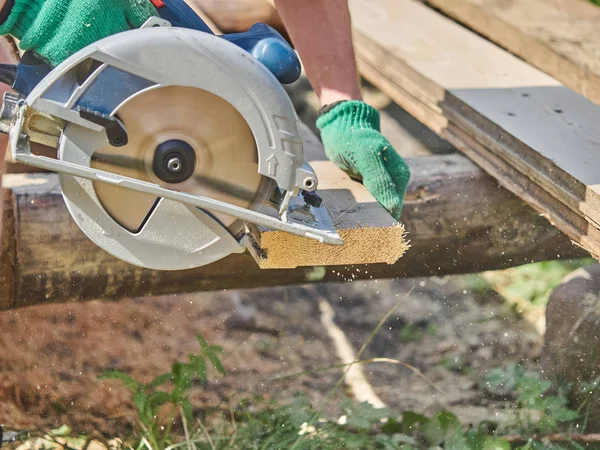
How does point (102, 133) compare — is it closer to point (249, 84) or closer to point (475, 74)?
point (249, 84)

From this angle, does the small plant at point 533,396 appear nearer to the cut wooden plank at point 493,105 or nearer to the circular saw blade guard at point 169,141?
the cut wooden plank at point 493,105

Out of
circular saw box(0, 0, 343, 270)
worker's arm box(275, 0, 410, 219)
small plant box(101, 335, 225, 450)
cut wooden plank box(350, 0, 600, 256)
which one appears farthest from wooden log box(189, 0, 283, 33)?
circular saw box(0, 0, 343, 270)

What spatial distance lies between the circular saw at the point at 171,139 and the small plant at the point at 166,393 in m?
1.02

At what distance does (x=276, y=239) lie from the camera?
1680mm

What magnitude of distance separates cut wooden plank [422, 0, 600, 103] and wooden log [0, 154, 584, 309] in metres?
0.42

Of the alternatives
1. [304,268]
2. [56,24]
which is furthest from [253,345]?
[56,24]

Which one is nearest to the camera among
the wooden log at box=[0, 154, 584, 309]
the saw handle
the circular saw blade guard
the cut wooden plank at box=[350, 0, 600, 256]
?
the circular saw blade guard

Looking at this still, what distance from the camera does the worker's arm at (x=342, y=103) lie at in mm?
1751

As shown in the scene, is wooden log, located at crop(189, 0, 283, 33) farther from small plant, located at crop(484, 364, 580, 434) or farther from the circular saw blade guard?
the circular saw blade guard

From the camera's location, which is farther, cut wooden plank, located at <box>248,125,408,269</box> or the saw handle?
cut wooden plank, located at <box>248,125,408,269</box>

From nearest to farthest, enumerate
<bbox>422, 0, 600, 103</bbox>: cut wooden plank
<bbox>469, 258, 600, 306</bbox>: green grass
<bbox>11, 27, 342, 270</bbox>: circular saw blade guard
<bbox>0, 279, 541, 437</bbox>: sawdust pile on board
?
<bbox>11, 27, 342, 270</bbox>: circular saw blade guard < <bbox>422, 0, 600, 103</bbox>: cut wooden plank < <bbox>0, 279, 541, 437</bbox>: sawdust pile on board < <bbox>469, 258, 600, 306</bbox>: green grass

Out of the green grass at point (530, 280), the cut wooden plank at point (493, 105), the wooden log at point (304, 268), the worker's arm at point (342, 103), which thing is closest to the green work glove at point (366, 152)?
the worker's arm at point (342, 103)

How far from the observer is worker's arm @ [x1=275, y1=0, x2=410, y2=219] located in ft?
5.74

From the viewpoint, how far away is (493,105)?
237 centimetres
